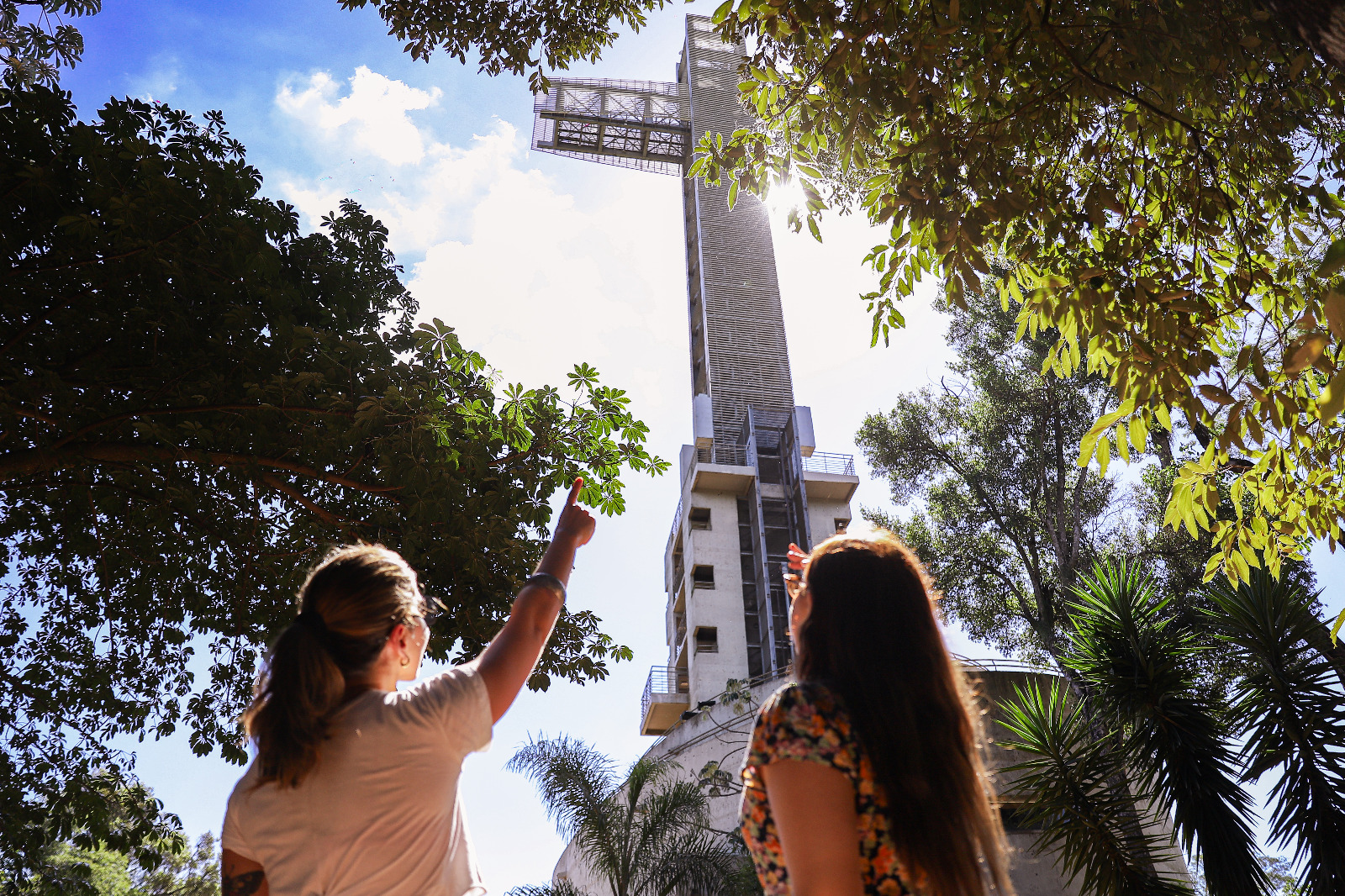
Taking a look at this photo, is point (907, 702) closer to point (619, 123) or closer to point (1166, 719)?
point (1166, 719)

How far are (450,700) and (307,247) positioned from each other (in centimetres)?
650

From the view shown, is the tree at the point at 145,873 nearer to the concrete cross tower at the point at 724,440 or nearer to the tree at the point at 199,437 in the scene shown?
the tree at the point at 199,437

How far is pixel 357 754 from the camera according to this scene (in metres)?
1.64

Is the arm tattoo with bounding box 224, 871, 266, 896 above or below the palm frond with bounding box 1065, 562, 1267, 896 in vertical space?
below

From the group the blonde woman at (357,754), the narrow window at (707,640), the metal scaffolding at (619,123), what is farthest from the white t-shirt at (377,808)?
the metal scaffolding at (619,123)

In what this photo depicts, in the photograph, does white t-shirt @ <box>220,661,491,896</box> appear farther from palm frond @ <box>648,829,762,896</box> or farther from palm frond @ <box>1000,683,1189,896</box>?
palm frond @ <box>648,829,762,896</box>

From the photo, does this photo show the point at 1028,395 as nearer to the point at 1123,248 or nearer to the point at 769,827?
the point at 1123,248

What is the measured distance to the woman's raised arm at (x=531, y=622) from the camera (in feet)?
5.85

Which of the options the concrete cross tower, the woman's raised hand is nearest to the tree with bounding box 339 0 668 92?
the woman's raised hand

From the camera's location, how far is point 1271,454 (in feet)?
12.1

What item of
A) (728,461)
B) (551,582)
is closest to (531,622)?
(551,582)

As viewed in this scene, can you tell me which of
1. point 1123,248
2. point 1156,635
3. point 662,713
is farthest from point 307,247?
point 662,713

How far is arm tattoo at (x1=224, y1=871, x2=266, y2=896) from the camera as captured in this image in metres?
1.68

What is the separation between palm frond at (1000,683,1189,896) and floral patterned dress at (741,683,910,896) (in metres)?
6.39
